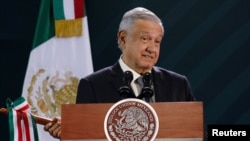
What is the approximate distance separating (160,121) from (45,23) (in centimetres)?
289

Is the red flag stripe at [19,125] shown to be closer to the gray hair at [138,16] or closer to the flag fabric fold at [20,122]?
the flag fabric fold at [20,122]

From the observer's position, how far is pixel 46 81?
5.15 m

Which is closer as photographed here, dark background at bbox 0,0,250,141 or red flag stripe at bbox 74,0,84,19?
red flag stripe at bbox 74,0,84,19

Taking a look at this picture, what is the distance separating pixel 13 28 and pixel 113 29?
2.82 ft

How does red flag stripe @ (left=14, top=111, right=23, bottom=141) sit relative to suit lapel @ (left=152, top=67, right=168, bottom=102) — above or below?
below

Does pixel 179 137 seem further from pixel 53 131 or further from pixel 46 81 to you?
pixel 46 81

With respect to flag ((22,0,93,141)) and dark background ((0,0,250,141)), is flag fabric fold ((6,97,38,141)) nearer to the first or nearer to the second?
flag ((22,0,93,141))

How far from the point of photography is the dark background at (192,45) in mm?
5352

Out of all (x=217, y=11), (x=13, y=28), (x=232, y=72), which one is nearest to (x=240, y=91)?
(x=232, y=72)

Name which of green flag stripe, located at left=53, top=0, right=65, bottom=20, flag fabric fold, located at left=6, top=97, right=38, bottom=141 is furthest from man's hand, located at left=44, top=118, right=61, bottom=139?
green flag stripe, located at left=53, top=0, right=65, bottom=20

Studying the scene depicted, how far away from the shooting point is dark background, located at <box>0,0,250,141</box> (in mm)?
5352

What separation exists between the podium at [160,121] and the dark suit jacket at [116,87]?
22.5 inches

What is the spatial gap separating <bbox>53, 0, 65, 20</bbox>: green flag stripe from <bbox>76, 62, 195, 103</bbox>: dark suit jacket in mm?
1920

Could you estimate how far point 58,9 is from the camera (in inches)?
205
